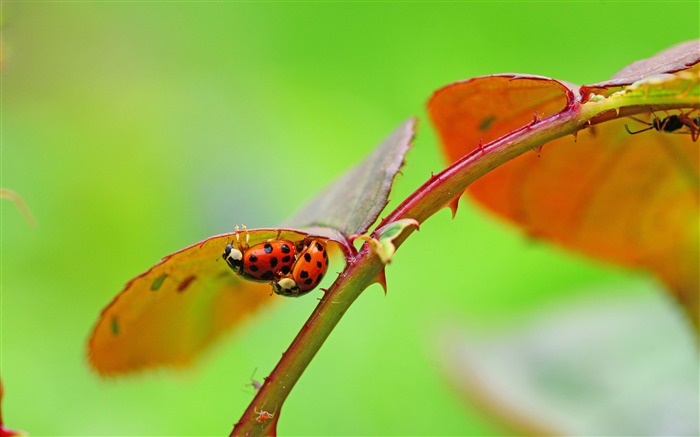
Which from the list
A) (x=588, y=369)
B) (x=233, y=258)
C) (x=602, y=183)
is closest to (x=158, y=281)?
(x=233, y=258)

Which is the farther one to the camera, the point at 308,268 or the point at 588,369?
the point at 588,369

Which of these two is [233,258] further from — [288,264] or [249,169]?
[249,169]

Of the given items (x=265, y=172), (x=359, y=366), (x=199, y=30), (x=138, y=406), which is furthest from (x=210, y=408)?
(x=199, y=30)

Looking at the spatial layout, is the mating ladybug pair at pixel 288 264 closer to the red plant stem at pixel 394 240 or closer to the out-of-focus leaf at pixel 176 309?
the out-of-focus leaf at pixel 176 309

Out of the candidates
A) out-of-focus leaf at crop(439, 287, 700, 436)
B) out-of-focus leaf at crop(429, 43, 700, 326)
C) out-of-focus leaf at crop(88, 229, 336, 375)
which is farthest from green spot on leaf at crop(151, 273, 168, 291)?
out-of-focus leaf at crop(439, 287, 700, 436)

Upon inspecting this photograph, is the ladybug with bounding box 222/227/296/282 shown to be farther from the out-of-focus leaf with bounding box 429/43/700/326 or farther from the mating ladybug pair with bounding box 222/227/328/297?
the out-of-focus leaf with bounding box 429/43/700/326

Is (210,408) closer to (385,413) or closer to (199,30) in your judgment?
(385,413)

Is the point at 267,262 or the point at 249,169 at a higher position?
the point at 267,262

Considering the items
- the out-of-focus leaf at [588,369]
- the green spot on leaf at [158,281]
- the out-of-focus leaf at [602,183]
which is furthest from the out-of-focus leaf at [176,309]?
the out-of-focus leaf at [588,369]
